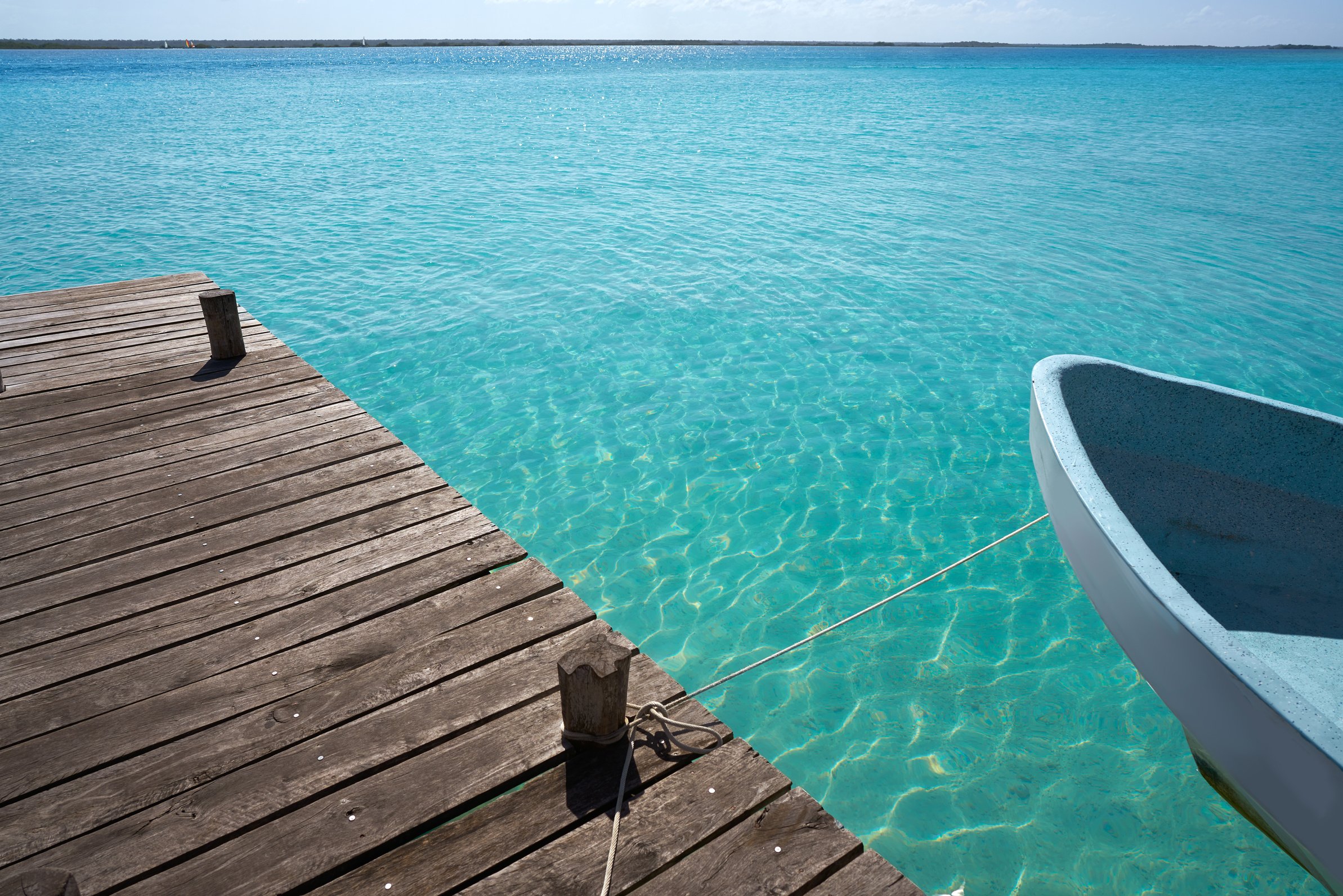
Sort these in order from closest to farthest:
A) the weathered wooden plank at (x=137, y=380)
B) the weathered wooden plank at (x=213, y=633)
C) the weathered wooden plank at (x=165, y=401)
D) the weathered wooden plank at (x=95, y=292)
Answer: the weathered wooden plank at (x=213, y=633) → the weathered wooden plank at (x=165, y=401) → the weathered wooden plank at (x=137, y=380) → the weathered wooden plank at (x=95, y=292)

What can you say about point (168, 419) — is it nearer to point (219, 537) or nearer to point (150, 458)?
point (150, 458)

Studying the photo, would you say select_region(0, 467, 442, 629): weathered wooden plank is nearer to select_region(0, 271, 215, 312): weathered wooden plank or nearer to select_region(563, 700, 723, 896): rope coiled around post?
select_region(563, 700, 723, 896): rope coiled around post

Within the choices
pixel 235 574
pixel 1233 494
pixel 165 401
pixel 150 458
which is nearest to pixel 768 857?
pixel 235 574

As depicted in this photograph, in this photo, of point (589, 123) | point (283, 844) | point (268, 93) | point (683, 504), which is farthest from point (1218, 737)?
point (268, 93)

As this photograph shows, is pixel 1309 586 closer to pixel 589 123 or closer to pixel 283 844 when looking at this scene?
pixel 283 844

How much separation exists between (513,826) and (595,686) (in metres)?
0.49

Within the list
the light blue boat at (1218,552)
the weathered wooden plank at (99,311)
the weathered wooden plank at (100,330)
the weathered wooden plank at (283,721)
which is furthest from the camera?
the weathered wooden plank at (99,311)

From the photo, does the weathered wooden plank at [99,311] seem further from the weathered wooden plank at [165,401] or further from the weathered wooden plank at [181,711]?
the weathered wooden plank at [181,711]

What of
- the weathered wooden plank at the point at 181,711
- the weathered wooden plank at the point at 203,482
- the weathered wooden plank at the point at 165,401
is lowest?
the weathered wooden plank at the point at 165,401

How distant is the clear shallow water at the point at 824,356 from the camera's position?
13.7ft

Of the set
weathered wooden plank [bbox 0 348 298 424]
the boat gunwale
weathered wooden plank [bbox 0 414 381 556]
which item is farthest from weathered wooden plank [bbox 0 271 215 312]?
the boat gunwale

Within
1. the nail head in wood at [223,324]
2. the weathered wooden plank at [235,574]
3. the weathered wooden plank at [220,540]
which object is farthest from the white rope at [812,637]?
the nail head in wood at [223,324]

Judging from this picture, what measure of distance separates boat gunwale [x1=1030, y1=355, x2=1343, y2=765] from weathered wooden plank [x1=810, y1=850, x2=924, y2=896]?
1122mm

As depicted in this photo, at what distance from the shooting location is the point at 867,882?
2.28 meters
